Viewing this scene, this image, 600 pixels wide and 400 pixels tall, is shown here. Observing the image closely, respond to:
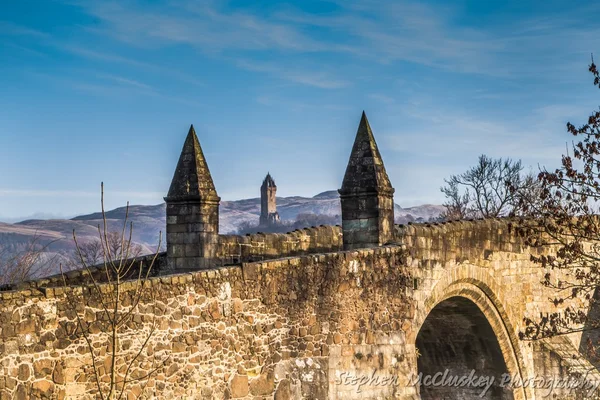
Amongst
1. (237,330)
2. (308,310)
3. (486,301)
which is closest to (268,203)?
(486,301)

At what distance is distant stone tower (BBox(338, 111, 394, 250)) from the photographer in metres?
13.0

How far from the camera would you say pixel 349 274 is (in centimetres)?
1184

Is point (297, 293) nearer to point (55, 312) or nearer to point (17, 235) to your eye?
point (55, 312)

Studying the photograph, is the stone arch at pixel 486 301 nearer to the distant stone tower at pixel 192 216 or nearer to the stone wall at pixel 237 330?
the stone wall at pixel 237 330

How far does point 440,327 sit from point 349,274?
246 inches

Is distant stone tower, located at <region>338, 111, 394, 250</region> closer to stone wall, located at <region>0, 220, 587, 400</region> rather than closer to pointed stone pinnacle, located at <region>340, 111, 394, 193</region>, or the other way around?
pointed stone pinnacle, located at <region>340, 111, 394, 193</region>

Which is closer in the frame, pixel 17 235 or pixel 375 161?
pixel 375 161

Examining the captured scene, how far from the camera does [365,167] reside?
13.1 metres

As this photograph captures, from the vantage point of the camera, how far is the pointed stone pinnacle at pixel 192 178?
12664 mm

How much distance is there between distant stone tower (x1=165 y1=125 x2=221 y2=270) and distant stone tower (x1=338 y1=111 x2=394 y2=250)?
2116 millimetres

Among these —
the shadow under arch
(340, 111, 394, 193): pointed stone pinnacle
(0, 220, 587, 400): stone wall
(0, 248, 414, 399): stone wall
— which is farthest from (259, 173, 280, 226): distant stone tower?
(0, 248, 414, 399): stone wall

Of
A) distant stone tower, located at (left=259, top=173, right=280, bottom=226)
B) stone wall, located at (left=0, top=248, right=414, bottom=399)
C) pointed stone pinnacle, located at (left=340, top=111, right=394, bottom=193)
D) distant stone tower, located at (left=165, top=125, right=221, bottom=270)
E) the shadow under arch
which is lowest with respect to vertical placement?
the shadow under arch

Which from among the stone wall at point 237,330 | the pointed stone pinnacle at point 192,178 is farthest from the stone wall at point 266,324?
the pointed stone pinnacle at point 192,178

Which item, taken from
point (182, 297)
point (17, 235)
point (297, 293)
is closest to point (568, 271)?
point (297, 293)
